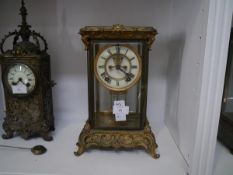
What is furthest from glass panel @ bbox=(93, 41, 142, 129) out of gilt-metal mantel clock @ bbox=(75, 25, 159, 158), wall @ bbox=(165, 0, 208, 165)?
wall @ bbox=(165, 0, 208, 165)

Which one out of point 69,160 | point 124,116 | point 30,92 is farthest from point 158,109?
point 30,92

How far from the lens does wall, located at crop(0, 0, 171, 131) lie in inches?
41.9

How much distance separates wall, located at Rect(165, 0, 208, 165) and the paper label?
0.25m

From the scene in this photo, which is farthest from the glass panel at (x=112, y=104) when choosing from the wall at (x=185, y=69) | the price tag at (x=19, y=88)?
the price tag at (x=19, y=88)

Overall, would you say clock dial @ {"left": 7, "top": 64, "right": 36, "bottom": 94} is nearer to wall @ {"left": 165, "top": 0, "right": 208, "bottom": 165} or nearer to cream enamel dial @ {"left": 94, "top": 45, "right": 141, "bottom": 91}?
cream enamel dial @ {"left": 94, "top": 45, "right": 141, "bottom": 91}

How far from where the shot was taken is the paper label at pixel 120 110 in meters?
0.85

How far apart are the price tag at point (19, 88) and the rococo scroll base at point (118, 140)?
32 cm

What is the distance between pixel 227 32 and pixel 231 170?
1.71 feet

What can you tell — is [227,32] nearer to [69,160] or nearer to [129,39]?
[129,39]

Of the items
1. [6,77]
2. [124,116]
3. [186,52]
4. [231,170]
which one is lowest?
[231,170]

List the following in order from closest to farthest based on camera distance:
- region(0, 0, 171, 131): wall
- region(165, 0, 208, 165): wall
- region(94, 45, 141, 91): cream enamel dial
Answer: region(165, 0, 208, 165): wall, region(94, 45, 141, 91): cream enamel dial, region(0, 0, 171, 131): wall

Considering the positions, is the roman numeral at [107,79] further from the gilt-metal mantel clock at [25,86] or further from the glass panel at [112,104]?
the gilt-metal mantel clock at [25,86]

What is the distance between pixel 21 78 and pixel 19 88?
0.05 metres

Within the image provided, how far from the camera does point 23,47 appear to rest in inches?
34.1
